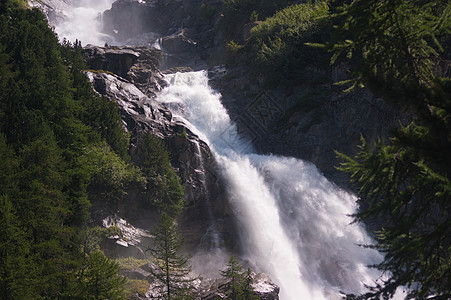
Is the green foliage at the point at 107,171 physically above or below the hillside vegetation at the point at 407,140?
below

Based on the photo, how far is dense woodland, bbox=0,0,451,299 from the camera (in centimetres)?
700

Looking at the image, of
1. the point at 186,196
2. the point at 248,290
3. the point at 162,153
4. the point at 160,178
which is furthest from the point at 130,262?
the point at 162,153

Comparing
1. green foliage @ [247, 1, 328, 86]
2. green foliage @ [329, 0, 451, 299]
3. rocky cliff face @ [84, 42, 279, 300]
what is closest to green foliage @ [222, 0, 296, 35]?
green foliage @ [247, 1, 328, 86]

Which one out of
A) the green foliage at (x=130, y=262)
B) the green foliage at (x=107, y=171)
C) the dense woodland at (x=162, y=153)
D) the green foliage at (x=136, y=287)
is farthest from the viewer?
the green foliage at (x=107, y=171)

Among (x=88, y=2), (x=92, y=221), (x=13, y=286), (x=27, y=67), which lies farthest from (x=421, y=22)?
(x=88, y=2)

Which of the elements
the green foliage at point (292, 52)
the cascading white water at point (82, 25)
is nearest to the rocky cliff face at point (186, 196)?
the green foliage at point (292, 52)

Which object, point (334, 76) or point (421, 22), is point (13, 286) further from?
point (334, 76)

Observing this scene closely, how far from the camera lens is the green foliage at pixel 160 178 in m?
25.3

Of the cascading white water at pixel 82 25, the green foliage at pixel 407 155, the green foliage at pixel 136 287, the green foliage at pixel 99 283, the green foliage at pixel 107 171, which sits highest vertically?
the cascading white water at pixel 82 25

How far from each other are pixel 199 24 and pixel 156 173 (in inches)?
1804

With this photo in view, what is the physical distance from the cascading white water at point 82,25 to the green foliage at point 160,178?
55.8 m

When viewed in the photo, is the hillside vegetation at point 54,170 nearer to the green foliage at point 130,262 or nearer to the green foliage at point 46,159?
the green foliage at point 46,159

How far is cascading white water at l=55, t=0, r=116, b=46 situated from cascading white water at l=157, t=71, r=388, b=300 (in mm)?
54961

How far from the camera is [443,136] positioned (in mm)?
5906
